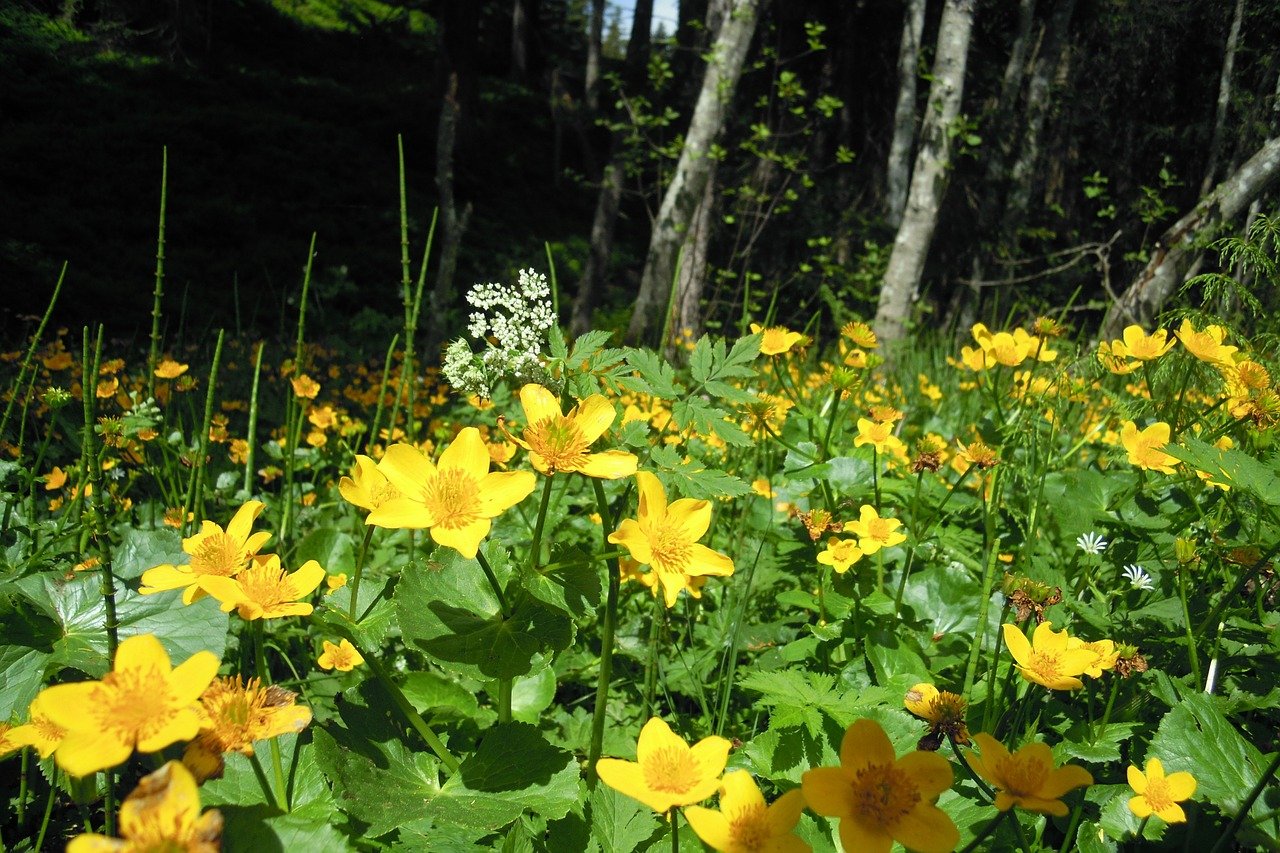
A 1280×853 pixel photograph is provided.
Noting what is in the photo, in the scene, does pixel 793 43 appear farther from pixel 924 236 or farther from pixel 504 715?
pixel 504 715

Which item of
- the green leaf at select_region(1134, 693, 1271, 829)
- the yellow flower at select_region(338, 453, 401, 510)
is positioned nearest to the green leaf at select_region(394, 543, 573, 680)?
the yellow flower at select_region(338, 453, 401, 510)

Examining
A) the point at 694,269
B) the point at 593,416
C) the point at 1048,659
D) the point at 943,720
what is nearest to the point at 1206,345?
the point at 1048,659

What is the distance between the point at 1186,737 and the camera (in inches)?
46.3

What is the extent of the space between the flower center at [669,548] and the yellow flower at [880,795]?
311mm

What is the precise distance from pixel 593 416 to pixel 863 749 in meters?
0.53

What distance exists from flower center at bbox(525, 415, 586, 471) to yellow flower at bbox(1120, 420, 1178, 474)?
4.47 ft

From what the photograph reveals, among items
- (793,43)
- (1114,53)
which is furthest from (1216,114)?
(793,43)

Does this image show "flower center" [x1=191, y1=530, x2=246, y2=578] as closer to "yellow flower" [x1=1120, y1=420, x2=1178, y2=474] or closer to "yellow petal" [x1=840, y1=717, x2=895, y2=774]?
"yellow petal" [x1=840, y1=717, x2=895, y2=774]

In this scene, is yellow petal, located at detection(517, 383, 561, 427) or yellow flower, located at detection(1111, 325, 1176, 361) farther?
yellow flower, located at detection(1111, 325, 1176, 361)

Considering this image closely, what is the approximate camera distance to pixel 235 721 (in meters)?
0.74

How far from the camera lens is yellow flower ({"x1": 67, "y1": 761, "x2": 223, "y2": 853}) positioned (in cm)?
55

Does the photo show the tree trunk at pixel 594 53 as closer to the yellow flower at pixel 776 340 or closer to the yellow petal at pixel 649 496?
the yellow flower at pixel 776 340

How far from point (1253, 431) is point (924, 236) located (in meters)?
5.14

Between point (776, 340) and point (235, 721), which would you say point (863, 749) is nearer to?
point (235, 721)
